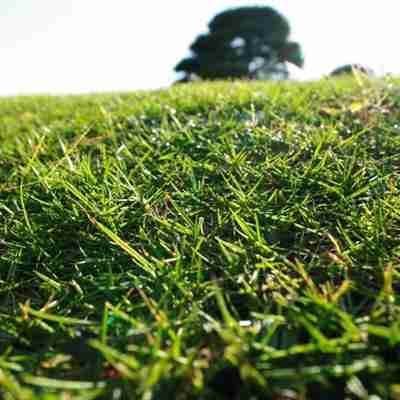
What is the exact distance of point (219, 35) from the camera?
22.3m

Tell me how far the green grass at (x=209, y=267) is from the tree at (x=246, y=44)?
69.5 ft

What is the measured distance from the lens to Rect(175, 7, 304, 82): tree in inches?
868

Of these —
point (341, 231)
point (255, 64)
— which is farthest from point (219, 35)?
point (341, 231)

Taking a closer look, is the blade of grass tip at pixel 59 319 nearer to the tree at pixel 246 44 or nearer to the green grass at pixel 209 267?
the green grass at pixel 209 267

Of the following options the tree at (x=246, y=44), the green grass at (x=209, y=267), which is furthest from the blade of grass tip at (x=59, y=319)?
the tree at (x=246, y=44)

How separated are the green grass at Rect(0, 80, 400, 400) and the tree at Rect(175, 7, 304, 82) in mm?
21181

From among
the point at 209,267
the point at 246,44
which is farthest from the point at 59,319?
the point at 246,44

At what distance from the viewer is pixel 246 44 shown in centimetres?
2275

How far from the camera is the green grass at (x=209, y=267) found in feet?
2.09

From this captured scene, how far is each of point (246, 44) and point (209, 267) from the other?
2388 centimetres

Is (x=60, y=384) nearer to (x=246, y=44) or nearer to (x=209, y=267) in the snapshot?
(x=209, y=267)

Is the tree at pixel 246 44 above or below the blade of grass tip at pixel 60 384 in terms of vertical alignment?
above

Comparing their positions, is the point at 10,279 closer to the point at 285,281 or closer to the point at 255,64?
the point at 285,281

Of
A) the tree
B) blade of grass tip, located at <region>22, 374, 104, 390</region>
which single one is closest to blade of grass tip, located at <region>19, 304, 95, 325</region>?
blade of grass tip, located at <region>22, 374, 104, 390</region>
